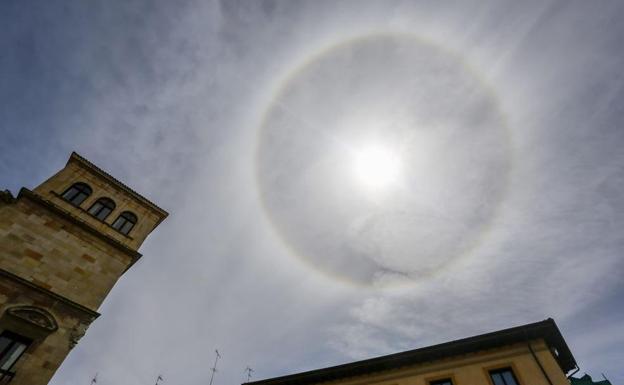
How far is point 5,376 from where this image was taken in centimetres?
1164

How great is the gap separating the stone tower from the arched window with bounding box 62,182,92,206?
0.17ft

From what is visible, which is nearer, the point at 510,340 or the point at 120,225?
the point at 510,340

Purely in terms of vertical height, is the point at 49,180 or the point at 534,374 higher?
the point at 49,180

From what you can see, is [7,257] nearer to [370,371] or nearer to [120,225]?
[120,225]

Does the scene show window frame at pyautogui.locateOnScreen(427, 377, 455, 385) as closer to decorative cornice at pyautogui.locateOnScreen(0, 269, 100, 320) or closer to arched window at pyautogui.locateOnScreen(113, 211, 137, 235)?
decorative cornice at pyautogui.locateOnScreen(0, 269, 100, 320)

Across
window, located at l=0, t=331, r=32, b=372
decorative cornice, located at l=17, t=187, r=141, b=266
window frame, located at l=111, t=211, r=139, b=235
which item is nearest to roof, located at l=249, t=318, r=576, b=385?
decorative cornice, located at l=17, t=187, r=141, b=266

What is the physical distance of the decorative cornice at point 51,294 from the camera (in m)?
13.2

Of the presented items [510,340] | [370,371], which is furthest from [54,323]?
[510,340]

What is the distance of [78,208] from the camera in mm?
17547

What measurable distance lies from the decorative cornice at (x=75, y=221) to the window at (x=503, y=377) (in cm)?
2096

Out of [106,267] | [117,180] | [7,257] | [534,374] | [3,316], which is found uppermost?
[117,180]

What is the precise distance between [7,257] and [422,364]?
2144 centimetres

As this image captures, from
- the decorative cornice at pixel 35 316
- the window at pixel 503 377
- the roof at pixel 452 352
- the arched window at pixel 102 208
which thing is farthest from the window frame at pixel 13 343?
the window at pixel 503 377

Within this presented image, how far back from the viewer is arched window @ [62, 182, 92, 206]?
17734mm
